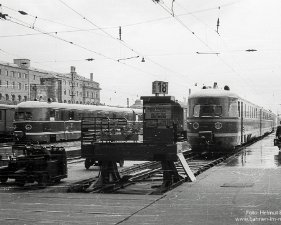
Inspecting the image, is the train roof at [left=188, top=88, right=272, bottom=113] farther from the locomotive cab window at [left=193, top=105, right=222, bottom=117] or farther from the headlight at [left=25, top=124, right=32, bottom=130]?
the headlight at [left=25, top=124, right=32, bottom=130]

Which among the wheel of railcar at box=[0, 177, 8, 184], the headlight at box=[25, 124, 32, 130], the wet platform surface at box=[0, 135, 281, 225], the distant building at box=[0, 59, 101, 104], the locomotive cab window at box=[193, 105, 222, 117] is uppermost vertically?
the distant building at box=[0, 59, 101, 104]

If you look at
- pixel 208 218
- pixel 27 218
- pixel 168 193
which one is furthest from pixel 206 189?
pixel 27 218

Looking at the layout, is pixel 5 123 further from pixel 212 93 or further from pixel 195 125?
pixel 212 93

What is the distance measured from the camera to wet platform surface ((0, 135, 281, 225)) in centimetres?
898

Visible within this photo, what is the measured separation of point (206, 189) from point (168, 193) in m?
1.10

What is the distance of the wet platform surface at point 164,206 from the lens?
8.98 metres

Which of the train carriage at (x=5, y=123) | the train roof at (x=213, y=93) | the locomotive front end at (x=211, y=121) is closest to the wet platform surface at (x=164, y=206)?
the locomotive front end at (x=211, y=121)

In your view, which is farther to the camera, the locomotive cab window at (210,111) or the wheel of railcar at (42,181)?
the locomotive cab window at (210,111)

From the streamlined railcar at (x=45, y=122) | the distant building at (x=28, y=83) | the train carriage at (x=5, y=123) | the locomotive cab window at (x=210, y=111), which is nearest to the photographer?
the locomotive cab window at (x=210, y=111)

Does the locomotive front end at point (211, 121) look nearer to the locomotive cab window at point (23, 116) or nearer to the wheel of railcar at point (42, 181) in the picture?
the wheel of railcar at point (42, 181)

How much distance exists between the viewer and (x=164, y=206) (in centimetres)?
1033

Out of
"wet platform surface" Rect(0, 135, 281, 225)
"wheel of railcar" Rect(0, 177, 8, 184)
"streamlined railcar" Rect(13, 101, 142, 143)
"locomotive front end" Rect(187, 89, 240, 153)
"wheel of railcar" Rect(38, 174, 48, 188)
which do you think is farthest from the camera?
"streamlined railcar" Rect(13, 101, 142, 143)

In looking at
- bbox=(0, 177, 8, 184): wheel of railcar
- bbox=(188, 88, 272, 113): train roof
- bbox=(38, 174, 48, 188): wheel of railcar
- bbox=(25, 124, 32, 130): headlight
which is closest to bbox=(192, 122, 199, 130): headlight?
bbox=(188, 88, 272, 113): train roof

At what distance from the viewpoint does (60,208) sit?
1030 cm
